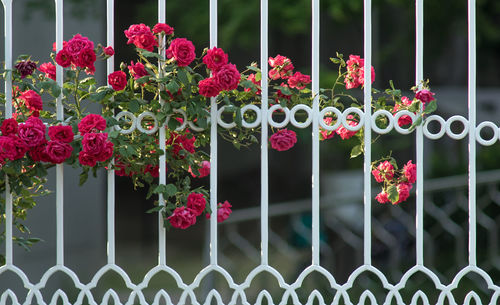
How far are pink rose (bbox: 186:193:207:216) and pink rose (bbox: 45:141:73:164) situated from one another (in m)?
0.44

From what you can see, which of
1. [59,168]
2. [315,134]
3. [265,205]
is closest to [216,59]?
[315,134]

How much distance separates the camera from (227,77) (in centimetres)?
225

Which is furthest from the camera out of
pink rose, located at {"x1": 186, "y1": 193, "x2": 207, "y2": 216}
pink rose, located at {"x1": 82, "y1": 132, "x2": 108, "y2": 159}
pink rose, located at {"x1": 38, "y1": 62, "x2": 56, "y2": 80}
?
pink rose, located at {"x1": 38, "y1": 62, "x2": 56, "y2": 80}

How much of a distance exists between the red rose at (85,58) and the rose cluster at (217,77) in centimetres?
38

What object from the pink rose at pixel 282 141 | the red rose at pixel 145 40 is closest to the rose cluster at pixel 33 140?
the red rose at pixel 145 40

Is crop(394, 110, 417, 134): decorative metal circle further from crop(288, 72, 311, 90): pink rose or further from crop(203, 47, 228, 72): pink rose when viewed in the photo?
crop(203, 47, 228, 72): pink rose

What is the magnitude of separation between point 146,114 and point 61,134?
0.96ft

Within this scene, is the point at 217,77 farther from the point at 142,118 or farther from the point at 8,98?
the point at 8,98

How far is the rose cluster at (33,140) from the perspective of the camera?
2.21 m

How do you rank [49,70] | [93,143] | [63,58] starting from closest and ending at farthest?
[93,143]
[63,58]
[49,70]

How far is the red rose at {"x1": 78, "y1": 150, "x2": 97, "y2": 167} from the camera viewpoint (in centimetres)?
219

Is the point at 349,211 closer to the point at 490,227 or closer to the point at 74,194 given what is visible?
the point at 490,227

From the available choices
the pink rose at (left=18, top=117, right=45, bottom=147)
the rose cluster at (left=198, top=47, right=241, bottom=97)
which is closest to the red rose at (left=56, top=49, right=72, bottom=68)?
the pink rose at (left=18, top=117, right=45, bottom=147)

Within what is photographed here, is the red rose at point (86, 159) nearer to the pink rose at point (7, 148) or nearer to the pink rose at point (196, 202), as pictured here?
Result: the pink rose at point (7, 148)
